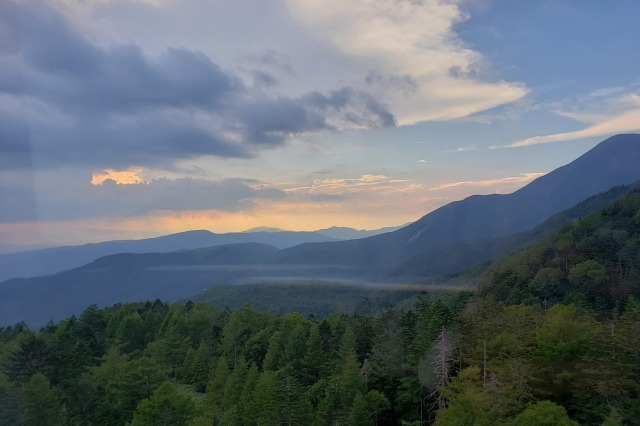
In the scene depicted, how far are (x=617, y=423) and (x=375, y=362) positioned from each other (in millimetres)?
24523

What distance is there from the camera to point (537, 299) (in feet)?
272

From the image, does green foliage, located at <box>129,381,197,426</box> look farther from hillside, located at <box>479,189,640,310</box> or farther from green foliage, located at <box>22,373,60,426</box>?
hillside, located at <box>479,189,640,310</box>

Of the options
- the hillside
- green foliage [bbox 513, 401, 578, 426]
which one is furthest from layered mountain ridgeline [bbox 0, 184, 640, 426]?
the hillside

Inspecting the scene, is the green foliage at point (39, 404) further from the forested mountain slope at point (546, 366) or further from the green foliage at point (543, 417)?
the green foliage at point (543, 417)

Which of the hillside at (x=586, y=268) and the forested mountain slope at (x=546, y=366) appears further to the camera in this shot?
the hillside at (x=586, y=268)

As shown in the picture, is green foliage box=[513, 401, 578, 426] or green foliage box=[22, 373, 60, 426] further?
green foliage box=[22, 373, 60, 426]

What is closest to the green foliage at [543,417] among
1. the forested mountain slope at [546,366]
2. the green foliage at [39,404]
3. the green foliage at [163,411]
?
the forested mountain slope at [546,366]

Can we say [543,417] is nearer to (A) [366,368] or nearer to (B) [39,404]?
(A) [366,368]

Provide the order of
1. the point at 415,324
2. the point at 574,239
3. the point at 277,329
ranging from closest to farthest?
the point at 415,324
the point at 277,329
the point at 574,239

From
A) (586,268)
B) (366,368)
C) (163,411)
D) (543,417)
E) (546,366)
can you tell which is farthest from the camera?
(586,268)

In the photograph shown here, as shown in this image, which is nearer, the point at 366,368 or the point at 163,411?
the point at 163,411

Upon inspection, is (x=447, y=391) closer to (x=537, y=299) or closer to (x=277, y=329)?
(x=277, y=329)

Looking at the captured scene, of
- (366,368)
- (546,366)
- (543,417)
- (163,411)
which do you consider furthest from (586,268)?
(163,411)

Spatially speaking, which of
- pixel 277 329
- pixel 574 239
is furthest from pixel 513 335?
pixel 574 239
